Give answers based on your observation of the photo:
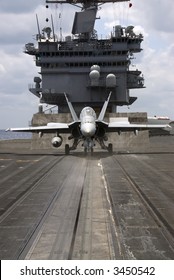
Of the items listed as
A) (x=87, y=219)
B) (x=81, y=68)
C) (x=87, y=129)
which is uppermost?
(x=81, y=68)

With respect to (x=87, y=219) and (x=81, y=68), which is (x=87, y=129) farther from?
(x=81, y=68)

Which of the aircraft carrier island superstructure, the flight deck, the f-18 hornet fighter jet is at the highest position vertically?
the aircraft carrier island superstructure

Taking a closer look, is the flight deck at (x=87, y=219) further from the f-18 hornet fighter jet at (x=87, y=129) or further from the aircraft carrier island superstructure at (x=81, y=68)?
the aircraft carrier island superstructure at (x=81, y=68)

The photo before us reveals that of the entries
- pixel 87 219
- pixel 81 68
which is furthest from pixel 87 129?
pixel 81 68

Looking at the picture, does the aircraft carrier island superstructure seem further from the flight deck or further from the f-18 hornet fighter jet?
the flight deck

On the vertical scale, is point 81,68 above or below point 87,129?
above

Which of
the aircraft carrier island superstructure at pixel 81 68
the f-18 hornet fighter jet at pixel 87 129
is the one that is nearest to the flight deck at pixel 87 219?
the f-18 hornet fighter jet at pixel 87 129

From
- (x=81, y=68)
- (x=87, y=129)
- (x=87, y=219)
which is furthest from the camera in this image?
(x=81, y=68)

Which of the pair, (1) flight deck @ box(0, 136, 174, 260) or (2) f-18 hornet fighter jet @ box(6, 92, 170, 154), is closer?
(1) flight deck @ box(0, 136, 174, 260)

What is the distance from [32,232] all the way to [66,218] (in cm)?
169

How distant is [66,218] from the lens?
11430 mm

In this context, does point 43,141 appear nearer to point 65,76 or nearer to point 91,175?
point 65,76

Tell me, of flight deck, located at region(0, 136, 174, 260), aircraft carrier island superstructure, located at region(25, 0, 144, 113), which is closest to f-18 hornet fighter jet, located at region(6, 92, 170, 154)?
flight deck, located at region(0, 136, 174, 260)

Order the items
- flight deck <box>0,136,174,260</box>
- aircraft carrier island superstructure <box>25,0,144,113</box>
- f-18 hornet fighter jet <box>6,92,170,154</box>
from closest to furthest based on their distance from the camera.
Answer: flight deck <box>0,136,174,260</box>, f-18 hornet fighter jet <box>6,92,170,154</box>, aircraft carrier island superstructure <box>25,0,144,113</box>
